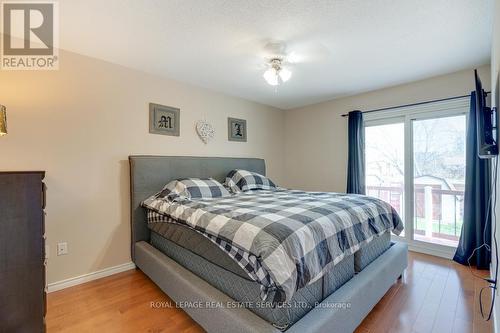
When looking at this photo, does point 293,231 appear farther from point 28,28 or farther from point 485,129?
point 28,28

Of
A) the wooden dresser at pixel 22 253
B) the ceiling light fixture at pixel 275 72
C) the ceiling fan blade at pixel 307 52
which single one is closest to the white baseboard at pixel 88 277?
the wooden dresser at pixel 22 253

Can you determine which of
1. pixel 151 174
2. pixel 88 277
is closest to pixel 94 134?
pixel 151 174

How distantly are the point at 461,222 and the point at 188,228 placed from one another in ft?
10.9

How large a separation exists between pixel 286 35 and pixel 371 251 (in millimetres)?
2030

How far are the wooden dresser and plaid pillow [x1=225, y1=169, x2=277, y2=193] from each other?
197 centimetres

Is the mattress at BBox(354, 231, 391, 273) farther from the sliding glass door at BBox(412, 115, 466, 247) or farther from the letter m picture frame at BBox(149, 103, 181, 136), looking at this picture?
the letter m picture frame at BBox(149, 103, 181, 136)

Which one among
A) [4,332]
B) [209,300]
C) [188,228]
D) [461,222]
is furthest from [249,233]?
[461,222]

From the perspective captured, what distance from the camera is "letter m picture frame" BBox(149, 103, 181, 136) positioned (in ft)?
9.46

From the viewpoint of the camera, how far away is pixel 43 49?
7.27 ft

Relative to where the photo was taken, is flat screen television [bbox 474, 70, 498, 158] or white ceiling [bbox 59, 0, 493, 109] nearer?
flat screen television [bbox 474, 70, 498, 158]

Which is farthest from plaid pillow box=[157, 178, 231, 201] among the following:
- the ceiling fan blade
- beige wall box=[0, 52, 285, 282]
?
the ceiling fan blade

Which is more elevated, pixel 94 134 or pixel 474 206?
pixel 94 134

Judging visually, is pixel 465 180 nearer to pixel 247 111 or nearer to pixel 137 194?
pixel 247 111

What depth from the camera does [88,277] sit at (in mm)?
2422
